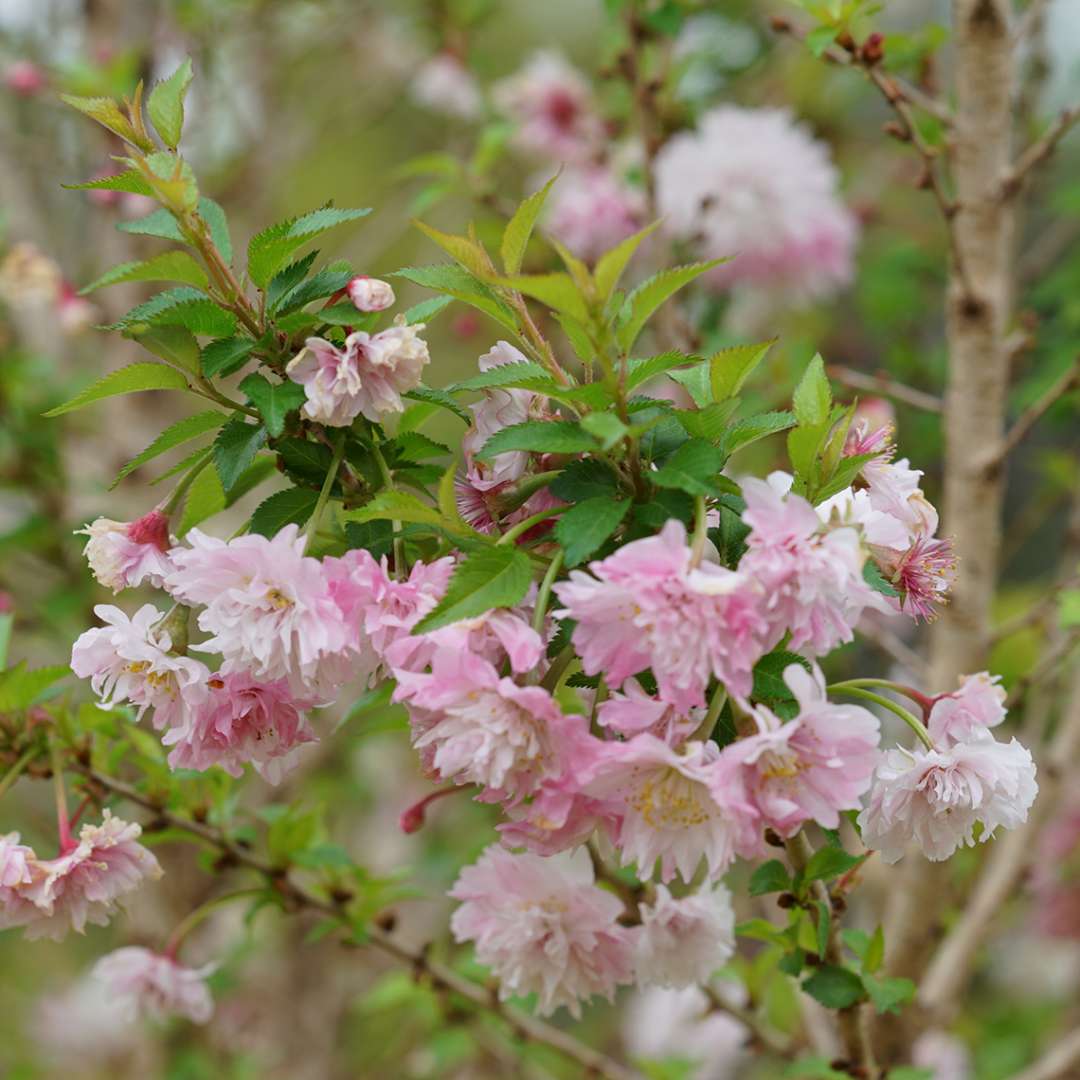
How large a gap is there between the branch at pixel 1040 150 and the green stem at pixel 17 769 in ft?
3.70

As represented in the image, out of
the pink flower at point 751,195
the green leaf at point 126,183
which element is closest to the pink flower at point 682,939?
the green leaf at point 126,183

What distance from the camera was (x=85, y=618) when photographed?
6.51 ft

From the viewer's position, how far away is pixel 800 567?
566 mm

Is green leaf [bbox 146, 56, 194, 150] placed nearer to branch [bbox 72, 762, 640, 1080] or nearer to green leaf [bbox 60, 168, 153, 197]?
green leaf [bbox 60, 168, 153, 197]

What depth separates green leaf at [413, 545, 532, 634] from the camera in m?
0.60

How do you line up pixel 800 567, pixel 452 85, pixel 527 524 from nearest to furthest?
pixel 800 567
pixel 527 524
pixel 452 85

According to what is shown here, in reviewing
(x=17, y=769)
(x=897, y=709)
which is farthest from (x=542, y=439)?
(x=17, y=769)

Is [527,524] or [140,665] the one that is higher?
[527,524]

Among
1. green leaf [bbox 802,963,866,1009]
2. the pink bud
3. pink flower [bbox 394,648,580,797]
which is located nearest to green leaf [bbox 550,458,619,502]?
pink flower [bbox 394,648,580,797]

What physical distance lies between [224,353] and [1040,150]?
3.14ft

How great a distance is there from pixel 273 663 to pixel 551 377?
0.73 feet

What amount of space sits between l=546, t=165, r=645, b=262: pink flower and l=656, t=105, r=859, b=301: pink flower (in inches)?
2.2

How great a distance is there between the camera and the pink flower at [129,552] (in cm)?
72

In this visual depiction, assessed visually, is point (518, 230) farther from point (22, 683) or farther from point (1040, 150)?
point (1040, 150)
